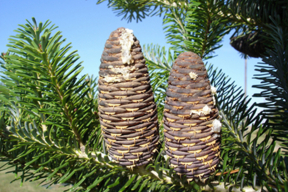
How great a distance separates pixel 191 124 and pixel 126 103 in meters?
0.11

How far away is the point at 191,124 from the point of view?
0.35 meters

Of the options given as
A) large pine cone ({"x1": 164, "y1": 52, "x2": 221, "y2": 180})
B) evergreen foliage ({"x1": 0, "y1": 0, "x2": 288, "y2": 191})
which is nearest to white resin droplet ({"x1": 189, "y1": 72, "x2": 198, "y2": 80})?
large pine cone ({"x1": 164, "y1": 52, "x2": 221, "y2": 180})

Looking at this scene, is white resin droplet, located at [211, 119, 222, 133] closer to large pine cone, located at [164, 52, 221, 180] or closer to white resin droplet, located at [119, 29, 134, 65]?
large pine cone, located at [164, 52, 221, 180]

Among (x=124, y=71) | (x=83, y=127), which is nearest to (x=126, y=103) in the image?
(x=124, y=71)

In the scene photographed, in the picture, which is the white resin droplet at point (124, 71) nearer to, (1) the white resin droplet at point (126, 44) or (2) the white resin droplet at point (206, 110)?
(1) the white resin droplet at point (126, 44)

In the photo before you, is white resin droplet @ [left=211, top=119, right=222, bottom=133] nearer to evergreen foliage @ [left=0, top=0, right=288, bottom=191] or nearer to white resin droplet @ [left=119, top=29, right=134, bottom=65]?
evergreen foliage @ [left=0, top=0, right=288, bottom=191]

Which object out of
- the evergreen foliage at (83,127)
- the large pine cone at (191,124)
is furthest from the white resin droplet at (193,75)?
the evergreen foliage at (83,127)

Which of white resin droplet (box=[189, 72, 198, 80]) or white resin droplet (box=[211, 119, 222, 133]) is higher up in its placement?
white resin droplet (box=[189, 72, 198, 80])

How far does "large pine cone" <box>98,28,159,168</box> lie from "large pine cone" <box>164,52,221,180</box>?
36mm

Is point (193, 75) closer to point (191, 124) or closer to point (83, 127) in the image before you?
point (191, 124)

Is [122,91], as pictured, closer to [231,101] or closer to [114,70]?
[114,70]

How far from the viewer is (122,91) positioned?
0.35m

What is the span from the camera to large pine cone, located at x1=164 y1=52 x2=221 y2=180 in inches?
13.7

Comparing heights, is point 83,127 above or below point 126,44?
below
